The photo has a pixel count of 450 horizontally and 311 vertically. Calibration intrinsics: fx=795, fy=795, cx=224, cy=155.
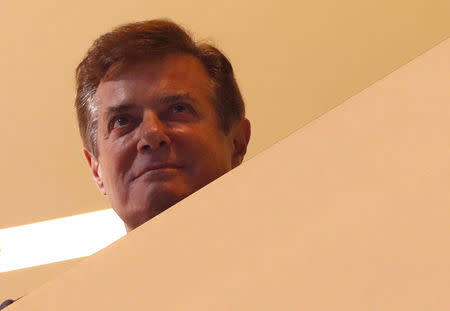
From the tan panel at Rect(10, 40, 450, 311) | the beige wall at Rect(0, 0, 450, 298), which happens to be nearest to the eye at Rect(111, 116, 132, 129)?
the tan panel at Rect(10, 40, 450, 311)

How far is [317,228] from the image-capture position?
28cm

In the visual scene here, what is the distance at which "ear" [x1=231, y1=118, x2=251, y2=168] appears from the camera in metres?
1.23

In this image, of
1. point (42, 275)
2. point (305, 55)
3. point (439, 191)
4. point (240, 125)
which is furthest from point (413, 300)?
point (42, 275)

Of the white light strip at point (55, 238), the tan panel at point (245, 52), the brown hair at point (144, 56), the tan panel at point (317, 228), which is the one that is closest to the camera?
the tan panel at point (317, 228)

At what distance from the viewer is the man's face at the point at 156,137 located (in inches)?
41.0

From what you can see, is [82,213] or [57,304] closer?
[57,304]

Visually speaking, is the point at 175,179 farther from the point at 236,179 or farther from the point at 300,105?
the point at 300,105

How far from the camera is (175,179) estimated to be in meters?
1.03

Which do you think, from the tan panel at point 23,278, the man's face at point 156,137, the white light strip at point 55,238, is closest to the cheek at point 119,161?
the man's face at point 156,137

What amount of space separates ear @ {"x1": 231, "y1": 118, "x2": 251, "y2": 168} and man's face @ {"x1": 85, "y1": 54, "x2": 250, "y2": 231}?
3 centimetres

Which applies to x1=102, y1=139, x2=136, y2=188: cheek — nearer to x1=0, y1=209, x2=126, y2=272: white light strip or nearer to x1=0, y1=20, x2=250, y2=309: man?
x1=0, y1=20, x2=250, y2=309: man

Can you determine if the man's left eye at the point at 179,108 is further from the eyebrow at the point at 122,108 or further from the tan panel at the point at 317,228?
the tan panel at the point at 317,228

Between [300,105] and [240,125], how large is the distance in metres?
1.10

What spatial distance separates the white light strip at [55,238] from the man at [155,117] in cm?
116
